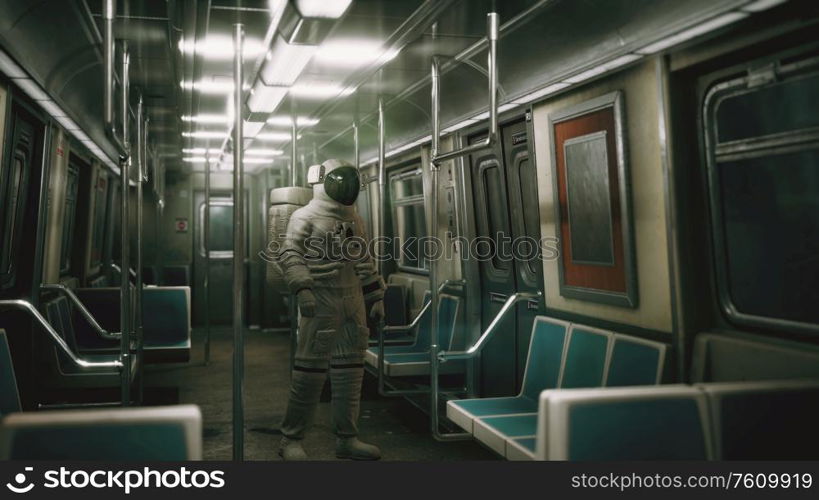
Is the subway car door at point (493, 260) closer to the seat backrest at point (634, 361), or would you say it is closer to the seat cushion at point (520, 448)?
the seat backrest at point (634, 361)

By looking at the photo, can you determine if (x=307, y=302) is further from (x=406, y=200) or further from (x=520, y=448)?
(x=406, y=200)

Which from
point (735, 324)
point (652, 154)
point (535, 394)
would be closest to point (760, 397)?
point (735, 324)

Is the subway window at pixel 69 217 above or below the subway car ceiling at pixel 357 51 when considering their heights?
below

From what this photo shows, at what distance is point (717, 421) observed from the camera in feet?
6.73

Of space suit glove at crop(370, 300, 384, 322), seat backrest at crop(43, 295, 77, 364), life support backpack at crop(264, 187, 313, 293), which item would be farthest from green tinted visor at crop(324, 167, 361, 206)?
seat backrest at crop(43, 295, 77, 364)

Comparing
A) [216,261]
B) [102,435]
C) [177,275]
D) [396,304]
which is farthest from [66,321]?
[216,261]

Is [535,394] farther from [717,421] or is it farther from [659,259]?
[717,421]

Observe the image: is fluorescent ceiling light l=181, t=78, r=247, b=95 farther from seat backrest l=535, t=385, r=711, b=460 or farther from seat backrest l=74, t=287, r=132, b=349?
seat backrest l=535, t=385, r=711, b=460

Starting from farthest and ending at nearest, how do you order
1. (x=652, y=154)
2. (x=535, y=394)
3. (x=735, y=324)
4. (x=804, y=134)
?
(x=535, y=394), (x=652, y=154), (x=735, y=324), (x=804, y=134)

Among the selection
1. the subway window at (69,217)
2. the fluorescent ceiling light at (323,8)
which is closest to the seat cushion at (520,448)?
the fluorescent ceiling light at (323,8)

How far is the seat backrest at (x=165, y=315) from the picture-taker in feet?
21.2

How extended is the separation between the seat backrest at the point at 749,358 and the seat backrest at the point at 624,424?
0.71 meters

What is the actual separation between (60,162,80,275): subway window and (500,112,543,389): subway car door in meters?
4.34

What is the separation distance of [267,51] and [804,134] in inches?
112
